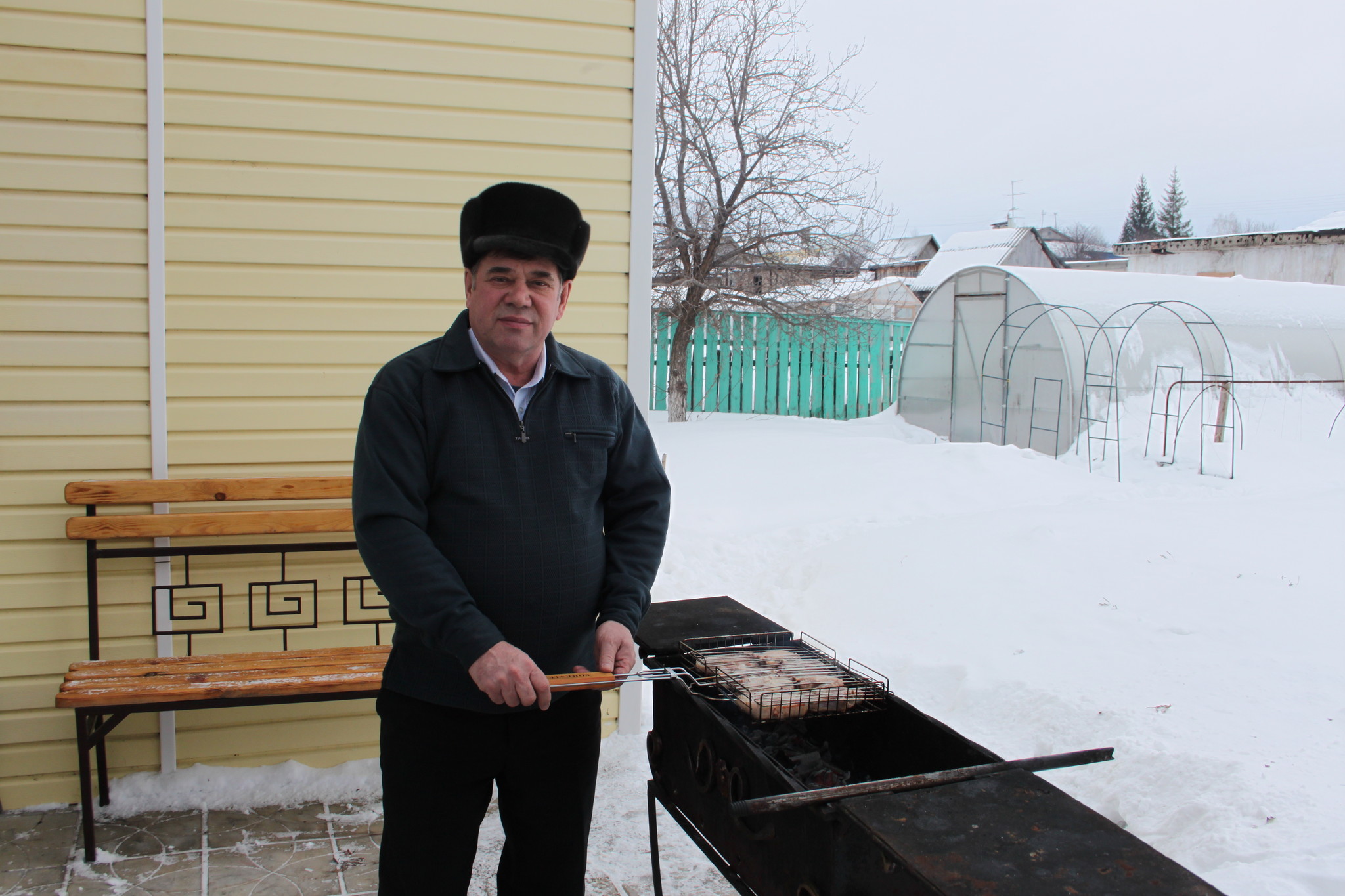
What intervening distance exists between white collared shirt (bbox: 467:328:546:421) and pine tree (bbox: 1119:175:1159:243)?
252 feet

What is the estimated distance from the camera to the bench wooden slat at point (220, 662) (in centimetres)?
327

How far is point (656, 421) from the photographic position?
15.4 meters

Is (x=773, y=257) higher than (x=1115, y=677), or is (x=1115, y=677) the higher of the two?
(x=773, y=257)

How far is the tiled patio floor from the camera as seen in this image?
2984 millimetres

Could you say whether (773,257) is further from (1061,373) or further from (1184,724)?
(1184,724)

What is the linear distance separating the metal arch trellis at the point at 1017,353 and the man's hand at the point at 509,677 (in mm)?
11090

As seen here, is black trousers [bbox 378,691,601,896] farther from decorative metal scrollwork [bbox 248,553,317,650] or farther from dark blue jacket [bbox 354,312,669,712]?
decorative metal scrollwork [bbox 248,553,317,650]

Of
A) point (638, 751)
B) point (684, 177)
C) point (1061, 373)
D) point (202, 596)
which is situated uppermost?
point (684, 177)

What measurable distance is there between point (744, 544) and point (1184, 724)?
359cm

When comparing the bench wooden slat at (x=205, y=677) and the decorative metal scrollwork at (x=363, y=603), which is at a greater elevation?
the decorative metal scrollwork at (x=363, y=603)

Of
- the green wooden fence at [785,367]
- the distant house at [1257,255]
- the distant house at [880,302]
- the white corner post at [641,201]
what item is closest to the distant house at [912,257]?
the distant house at [880,302]

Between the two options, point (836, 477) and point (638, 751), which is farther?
point (836, 477)

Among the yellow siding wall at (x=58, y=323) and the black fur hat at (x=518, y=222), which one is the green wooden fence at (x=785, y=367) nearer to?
the yellow siding wall at (x=58, y=323)

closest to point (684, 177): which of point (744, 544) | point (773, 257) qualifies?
point (773, 257)
